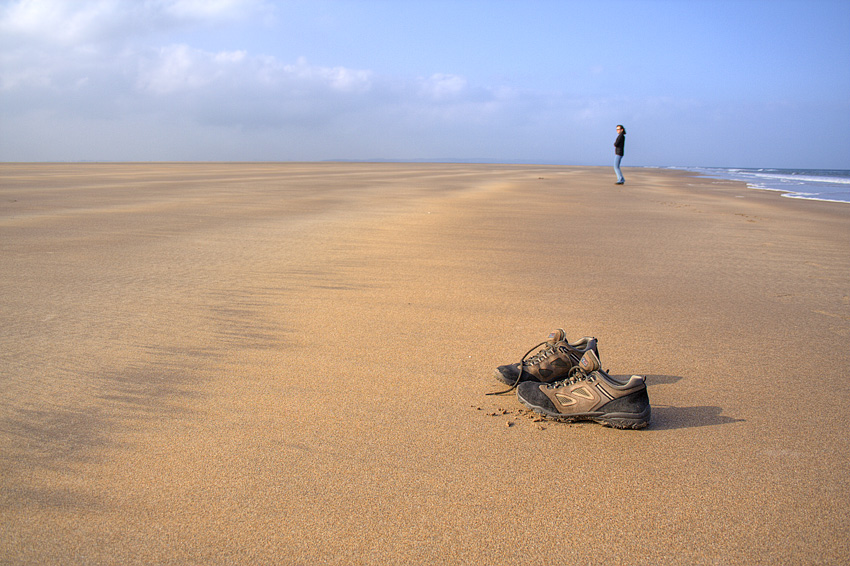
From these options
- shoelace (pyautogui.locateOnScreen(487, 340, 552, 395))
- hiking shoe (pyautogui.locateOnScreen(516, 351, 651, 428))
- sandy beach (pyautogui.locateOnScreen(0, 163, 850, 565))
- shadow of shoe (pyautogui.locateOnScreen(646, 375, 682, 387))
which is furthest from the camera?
shadow of shoe (pyautogui.locateOnScreen(646, 375, 682, 387))

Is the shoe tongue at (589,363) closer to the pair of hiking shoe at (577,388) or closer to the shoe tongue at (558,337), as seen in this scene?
the pair of hiking shoe at (577,388)

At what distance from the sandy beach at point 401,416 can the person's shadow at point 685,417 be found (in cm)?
1

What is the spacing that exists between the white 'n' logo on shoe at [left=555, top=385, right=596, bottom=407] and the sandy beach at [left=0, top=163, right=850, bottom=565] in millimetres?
149

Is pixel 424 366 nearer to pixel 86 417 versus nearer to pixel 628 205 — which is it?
pixel 86 417

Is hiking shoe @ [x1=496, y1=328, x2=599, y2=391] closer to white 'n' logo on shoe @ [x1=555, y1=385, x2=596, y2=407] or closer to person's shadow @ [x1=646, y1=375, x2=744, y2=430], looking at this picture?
white 'n' logo on shoe @ [x1=555, y1=385, x2=596, y2=407]

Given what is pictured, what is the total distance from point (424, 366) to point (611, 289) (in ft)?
7.95

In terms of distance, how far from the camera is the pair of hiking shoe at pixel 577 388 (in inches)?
86.8

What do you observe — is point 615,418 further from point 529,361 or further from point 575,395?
point 529,361

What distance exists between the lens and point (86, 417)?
7.38ft

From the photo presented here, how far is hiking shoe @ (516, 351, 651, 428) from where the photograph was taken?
220 centimetres

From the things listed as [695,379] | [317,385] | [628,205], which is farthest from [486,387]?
[628,205]

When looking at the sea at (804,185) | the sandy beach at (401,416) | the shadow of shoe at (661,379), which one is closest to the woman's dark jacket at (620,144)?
the sea at (804,185)

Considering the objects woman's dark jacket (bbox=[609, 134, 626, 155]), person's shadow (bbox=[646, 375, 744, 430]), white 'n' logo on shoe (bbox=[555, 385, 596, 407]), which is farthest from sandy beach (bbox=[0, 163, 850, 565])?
woman's dark jacket (bbox=[609, 134, 626, 155])

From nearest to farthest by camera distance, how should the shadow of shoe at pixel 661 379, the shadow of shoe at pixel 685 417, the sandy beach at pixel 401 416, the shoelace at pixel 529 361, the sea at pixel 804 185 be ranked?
the sandy beach at pixel 401 416, the shadow of shoe at pixel 685 417, the shoelace at pixel 529 361, the shadow of shoe at pixel 661 379, the sea at pixel 804 185
